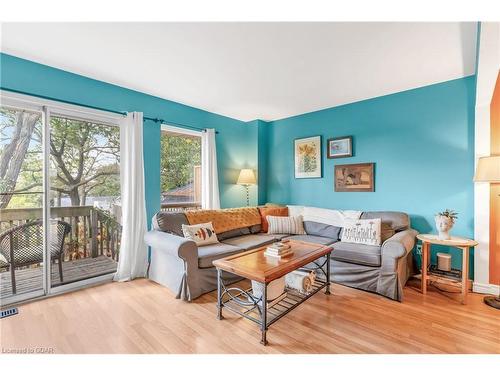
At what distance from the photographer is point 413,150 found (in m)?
2.95

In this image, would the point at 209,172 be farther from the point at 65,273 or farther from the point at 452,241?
the point at 452,241

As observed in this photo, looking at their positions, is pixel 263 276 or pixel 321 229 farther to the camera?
pixel 321 229

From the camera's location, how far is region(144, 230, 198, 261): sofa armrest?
7.36 feet

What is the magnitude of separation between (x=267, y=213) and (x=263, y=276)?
203 cm

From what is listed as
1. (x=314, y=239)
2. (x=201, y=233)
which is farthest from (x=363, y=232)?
(x=201, y=233)

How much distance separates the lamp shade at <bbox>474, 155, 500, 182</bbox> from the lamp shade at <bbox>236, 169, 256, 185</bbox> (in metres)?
2.79

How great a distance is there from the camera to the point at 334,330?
5.85 ft

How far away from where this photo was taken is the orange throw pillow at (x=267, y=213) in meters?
3.60

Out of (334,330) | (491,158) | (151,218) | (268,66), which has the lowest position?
(334,330)

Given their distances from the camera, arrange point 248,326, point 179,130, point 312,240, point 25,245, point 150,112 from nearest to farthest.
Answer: point 248,326, point 25,245, point 312,240, point 150,112, point 179,130

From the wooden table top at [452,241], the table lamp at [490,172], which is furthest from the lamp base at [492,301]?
the wooden table top at [452,241]

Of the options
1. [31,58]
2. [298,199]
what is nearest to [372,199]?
[298,199]
